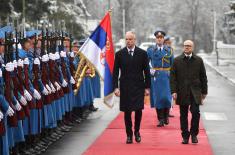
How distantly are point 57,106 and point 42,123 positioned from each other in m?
1.25

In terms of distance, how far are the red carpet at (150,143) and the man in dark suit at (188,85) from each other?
1.29 ft

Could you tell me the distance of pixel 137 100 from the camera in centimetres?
1347

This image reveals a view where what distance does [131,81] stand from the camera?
1348cm

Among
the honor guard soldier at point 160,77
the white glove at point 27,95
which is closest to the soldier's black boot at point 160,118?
the honor guard soldier at point 160,77

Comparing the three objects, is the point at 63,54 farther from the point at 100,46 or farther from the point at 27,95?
the point at 27,95

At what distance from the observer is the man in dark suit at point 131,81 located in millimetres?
13461

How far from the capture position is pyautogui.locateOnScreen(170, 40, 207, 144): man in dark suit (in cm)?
1330

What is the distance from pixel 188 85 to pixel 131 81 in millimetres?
939

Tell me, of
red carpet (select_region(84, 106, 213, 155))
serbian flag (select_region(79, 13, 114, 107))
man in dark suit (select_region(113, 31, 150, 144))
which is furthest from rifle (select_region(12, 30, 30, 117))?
serbian flag (select_region(79, 13, 114, 107))

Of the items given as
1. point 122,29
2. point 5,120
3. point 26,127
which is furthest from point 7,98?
point 122,29

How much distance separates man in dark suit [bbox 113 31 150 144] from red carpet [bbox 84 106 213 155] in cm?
39

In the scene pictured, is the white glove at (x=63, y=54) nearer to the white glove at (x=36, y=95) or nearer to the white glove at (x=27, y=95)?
the white glove at (x=36, y=95)

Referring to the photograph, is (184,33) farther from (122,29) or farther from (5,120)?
(5,120)

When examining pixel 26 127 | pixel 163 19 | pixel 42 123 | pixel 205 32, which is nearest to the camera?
pixel 26 127
